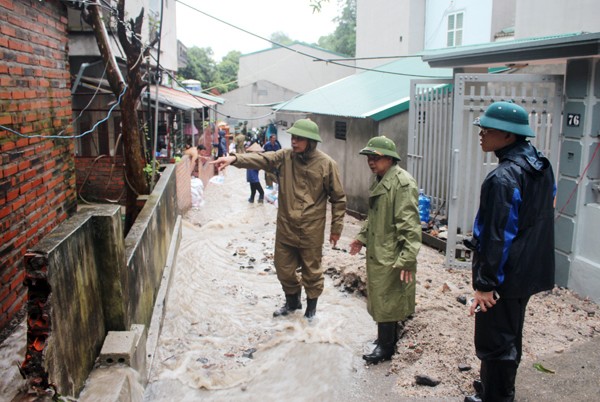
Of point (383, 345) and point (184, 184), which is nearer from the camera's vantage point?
point (383, 345)

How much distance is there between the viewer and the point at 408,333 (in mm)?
4820

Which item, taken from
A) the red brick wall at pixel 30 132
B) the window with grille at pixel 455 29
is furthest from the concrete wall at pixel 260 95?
the red brick wall at pixel 30 132

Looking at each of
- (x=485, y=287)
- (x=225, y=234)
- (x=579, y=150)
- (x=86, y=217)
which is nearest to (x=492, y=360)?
(x=485, y=287)

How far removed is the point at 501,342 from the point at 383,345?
138 centimetres

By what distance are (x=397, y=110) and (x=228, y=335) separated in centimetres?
616

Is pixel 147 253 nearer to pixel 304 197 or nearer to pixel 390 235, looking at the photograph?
pixel 304 197

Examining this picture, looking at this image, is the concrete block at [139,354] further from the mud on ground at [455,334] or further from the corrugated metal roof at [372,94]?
the corrugated metal roof at [372,94]

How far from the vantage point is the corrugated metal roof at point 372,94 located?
10.3 metres

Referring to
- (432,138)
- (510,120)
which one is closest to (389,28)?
(432,138)

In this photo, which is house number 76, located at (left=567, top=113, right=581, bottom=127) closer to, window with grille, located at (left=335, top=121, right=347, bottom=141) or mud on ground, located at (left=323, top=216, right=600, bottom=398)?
mud on ground, located at (left=323, top=216, right=600, bottom=398)

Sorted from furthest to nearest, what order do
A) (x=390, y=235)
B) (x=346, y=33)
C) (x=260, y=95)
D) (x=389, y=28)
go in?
(x=346, y=33) → (x=260, y=95) → (x=389, y=28) → (x=390, y=235)

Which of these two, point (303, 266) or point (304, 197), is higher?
point (304, 197)

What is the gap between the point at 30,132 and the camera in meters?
4.45

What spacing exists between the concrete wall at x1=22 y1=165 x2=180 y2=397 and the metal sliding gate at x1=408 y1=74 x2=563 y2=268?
12.7ft
